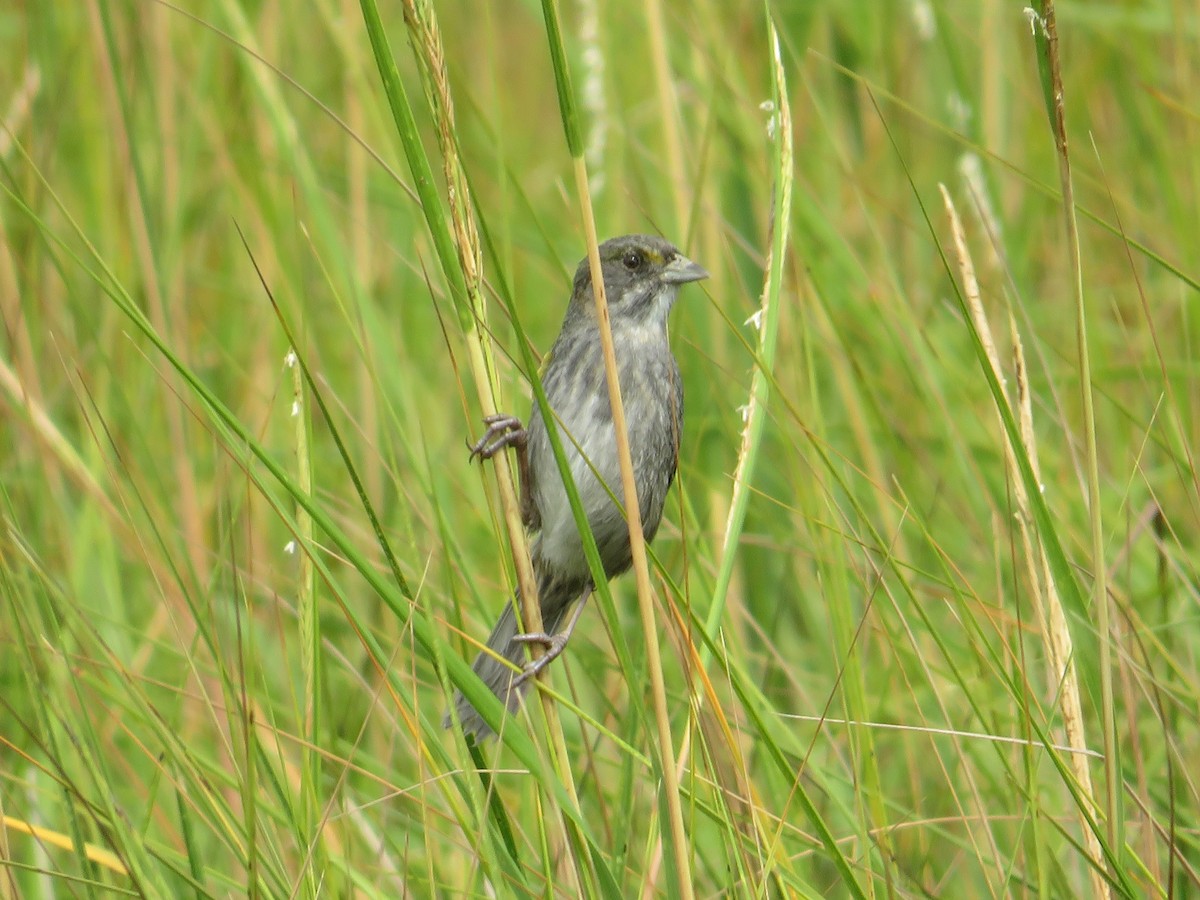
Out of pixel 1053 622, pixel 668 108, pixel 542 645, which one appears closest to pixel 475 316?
pixel 542 645

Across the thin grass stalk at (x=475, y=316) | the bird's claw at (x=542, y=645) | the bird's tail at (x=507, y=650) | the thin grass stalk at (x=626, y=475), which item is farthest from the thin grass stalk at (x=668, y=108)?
the thin grass stalk at (x=626, y=475)

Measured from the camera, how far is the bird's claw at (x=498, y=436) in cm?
207

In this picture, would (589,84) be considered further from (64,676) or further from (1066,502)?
(64,676)

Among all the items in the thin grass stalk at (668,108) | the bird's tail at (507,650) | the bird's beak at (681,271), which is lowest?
the bird's tail at (507,650)

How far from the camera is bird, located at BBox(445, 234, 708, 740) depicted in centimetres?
303

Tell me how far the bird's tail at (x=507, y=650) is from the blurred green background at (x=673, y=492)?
10 cm

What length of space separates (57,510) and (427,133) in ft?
7.06

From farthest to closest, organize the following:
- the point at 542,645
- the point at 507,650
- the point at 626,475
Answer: the point at 507,650
the point at 542,645
the point at 626,475

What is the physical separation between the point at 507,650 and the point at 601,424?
21.1 inches

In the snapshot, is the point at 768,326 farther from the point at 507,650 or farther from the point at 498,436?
the point at 507,650

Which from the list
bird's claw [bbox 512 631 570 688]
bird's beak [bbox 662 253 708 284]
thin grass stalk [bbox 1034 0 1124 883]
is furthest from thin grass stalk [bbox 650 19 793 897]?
bird's beak [bbox 662 253 708 284]

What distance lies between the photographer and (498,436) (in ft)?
8.04

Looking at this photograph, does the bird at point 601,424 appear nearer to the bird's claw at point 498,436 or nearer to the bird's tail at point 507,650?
the bird's tail at point 507,650

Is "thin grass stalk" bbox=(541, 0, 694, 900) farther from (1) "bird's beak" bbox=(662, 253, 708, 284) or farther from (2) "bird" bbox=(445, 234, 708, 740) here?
(1) "bird's beak" bbox=(662, 253, 708, 284)
